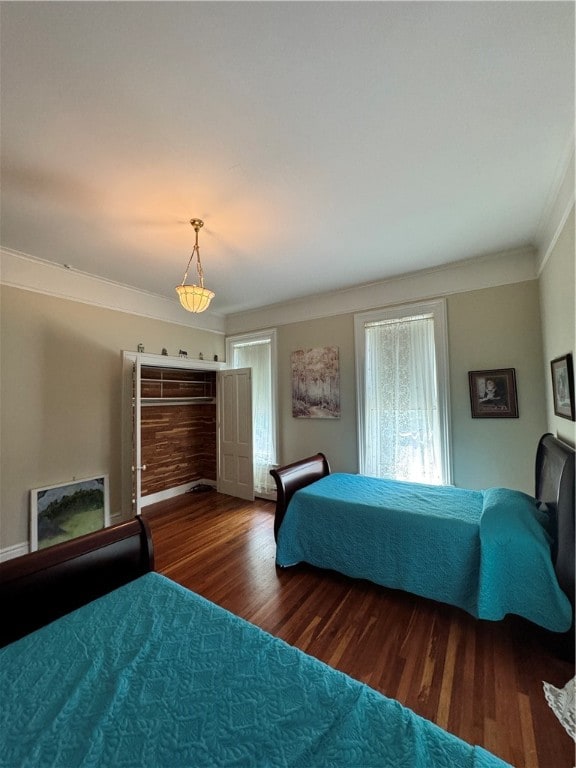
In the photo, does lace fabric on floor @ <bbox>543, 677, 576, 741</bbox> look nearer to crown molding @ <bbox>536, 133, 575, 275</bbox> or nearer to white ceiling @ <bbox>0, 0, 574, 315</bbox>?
crown molding @ <bbox>536, 133, 575, 275</bbox>

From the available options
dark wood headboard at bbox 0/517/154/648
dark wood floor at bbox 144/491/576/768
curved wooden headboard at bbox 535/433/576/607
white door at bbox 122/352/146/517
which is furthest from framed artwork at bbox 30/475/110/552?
curved wooden headboard at bbox 535/433/576/607

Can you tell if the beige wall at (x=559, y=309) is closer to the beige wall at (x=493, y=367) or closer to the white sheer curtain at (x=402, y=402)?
the beige wall at (x=493, y=367)

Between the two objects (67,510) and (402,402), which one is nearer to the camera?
(67,510)

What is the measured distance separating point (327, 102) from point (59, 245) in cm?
266

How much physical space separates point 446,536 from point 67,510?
11.8ft

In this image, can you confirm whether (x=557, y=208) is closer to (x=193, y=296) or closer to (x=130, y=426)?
(x=193, y=296)

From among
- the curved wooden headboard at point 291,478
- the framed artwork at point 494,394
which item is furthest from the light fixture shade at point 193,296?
the framed artwork at point 494,394

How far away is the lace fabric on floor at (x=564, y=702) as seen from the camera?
4.36 feet

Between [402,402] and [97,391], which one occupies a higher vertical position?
[97,391]

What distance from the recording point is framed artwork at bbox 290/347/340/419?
4.05 m

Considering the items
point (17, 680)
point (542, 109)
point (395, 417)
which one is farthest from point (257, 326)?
point (17, 680)

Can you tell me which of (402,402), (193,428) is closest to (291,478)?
(402,402)

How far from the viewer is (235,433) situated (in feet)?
15.0

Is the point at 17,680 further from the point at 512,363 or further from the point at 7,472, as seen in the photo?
the point at 512,363
